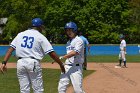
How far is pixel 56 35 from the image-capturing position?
5978cm

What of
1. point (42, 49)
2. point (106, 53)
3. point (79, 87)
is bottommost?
point (106, 53)

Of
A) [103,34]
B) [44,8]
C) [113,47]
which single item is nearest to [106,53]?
[113,47]

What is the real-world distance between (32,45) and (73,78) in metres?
1.69

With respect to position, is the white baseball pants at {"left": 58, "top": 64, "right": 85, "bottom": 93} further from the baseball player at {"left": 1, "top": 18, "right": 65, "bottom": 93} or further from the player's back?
the player's back

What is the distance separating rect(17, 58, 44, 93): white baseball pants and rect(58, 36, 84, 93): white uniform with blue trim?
52.0 inches

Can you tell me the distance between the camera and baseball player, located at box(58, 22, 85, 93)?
30.4 feet

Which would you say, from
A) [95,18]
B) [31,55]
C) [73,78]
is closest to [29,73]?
[31,55]

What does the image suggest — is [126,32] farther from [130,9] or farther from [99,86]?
[99,86]

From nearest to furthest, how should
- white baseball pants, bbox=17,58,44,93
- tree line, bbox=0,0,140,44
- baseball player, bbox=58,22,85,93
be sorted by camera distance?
white baseball pants, bbox=17,58,44,93 < baseball player, bbox=58,22,85,93 < tree line, bbox=0,0,140,44

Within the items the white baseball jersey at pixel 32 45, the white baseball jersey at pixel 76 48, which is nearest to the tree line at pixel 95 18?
the white baseball jersey at pixel 76 48

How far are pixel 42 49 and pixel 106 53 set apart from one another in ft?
114

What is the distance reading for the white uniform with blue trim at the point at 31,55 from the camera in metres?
8.10

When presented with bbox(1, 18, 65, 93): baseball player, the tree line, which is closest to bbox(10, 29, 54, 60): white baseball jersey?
bbox(1, 18, 65, 93): baseball player

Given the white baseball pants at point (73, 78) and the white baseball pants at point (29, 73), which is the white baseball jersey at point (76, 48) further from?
the white baseball pants at point (29, 73)
